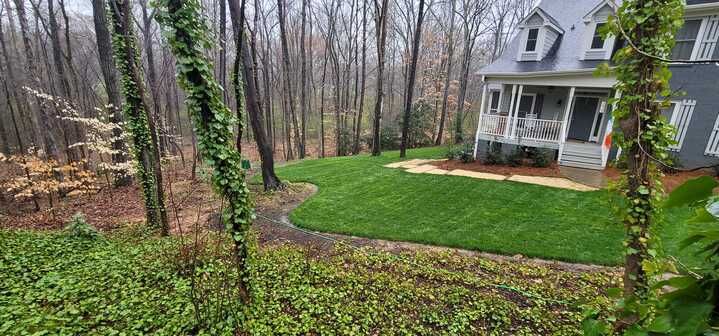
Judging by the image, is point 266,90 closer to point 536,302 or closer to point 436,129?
point 436,129

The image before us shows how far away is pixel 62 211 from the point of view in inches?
296

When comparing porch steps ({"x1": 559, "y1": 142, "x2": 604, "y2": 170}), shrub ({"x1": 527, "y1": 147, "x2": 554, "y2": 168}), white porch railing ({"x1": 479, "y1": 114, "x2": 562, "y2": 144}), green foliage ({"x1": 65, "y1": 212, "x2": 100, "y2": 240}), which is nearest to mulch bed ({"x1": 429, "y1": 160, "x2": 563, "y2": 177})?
shrub ({"x1": 527, "y1": 147, "x2": 554, "y2": 168})

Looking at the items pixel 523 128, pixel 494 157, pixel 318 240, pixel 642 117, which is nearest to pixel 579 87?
pixel 523 128

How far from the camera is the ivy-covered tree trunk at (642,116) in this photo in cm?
222

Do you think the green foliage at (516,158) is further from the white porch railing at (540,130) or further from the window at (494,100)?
the window at (494,100)

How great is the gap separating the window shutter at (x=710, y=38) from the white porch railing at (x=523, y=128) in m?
3.64

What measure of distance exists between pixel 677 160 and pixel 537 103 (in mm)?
4438

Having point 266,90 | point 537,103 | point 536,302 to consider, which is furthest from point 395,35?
point 536,302

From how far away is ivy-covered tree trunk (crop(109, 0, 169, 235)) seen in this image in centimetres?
452

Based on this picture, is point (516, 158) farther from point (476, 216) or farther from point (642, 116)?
point (642, 116)

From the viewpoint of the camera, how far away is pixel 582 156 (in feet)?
29.6

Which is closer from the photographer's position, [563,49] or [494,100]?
[563,49]

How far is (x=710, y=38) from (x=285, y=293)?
11946 millimetres

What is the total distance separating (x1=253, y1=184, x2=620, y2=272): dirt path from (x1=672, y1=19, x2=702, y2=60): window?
314 inches
